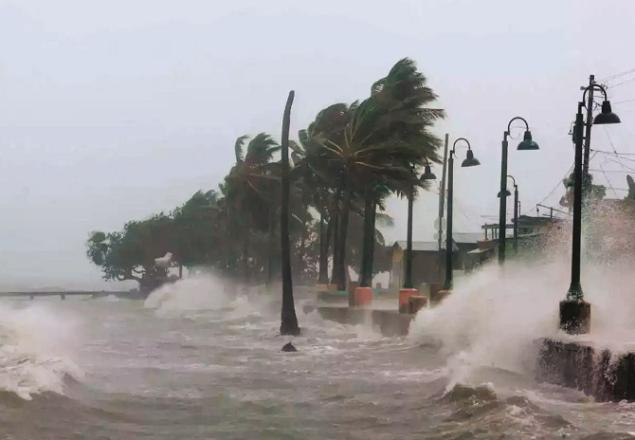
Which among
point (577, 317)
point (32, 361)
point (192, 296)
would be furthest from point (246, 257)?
point (577, 317)

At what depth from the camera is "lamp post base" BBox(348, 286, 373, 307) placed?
125 ft

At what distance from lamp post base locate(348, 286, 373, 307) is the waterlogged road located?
11.8 metres

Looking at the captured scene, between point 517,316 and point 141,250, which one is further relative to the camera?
point 141,250

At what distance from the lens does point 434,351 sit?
2483cm

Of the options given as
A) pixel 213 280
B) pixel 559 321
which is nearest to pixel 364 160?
pixel 559 321

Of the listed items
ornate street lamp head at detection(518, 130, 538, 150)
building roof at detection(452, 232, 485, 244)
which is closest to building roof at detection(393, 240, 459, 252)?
building roof at detection(452, 232, 485, 244)

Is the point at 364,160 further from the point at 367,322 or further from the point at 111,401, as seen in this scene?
the point at 111,401

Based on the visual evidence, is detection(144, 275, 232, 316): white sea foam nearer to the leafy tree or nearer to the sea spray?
the leafy tree

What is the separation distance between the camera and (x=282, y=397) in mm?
15211

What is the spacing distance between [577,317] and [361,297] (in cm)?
2173

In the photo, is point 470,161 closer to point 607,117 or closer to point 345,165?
point 607,117

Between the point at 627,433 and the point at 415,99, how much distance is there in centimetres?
3315

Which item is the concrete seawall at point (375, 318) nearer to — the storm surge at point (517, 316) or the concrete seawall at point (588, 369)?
the storm surge at point (517, 316)

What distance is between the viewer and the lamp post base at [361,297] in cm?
3825
